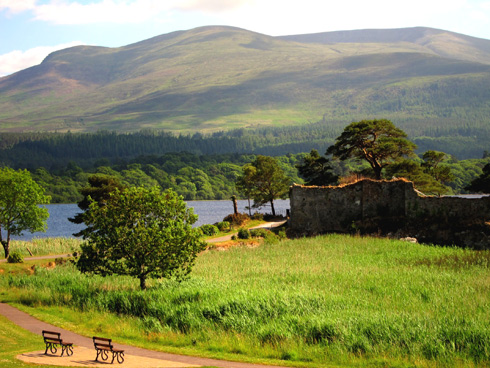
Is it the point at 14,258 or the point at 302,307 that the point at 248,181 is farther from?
the point at 302,307

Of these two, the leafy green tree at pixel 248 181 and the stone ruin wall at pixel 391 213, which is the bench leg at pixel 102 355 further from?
the leafy green tree at pixel 248 181

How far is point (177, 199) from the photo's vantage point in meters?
40.5

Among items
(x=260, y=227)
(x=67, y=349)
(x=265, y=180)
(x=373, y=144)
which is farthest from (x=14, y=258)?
(x=265, y=180)

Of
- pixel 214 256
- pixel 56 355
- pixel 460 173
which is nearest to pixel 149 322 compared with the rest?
pixel 56 355

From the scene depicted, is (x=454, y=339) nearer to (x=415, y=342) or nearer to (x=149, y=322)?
(x=415, y=342)

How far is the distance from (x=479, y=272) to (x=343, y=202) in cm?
2280

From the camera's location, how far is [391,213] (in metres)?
58.2

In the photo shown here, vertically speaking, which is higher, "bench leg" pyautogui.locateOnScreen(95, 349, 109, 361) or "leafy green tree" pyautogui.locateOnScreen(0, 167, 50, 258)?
"leafy green tree" pyautogui.locateOnScreen(0, 167, 50, 258)

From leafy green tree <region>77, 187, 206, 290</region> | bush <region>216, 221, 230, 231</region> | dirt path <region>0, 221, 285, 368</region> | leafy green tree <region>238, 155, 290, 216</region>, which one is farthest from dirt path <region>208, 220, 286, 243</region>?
dirt path <region>0, 221, 285, 368</region>

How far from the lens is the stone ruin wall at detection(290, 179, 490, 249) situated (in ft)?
171

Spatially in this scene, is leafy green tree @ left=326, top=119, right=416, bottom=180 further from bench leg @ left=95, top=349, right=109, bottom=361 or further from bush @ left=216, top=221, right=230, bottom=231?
bench leg @ left=95, top=349, right=109, bottom=361

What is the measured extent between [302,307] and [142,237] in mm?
12027

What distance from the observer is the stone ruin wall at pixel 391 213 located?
52.1m

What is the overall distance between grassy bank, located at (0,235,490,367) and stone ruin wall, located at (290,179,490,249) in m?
5.63
